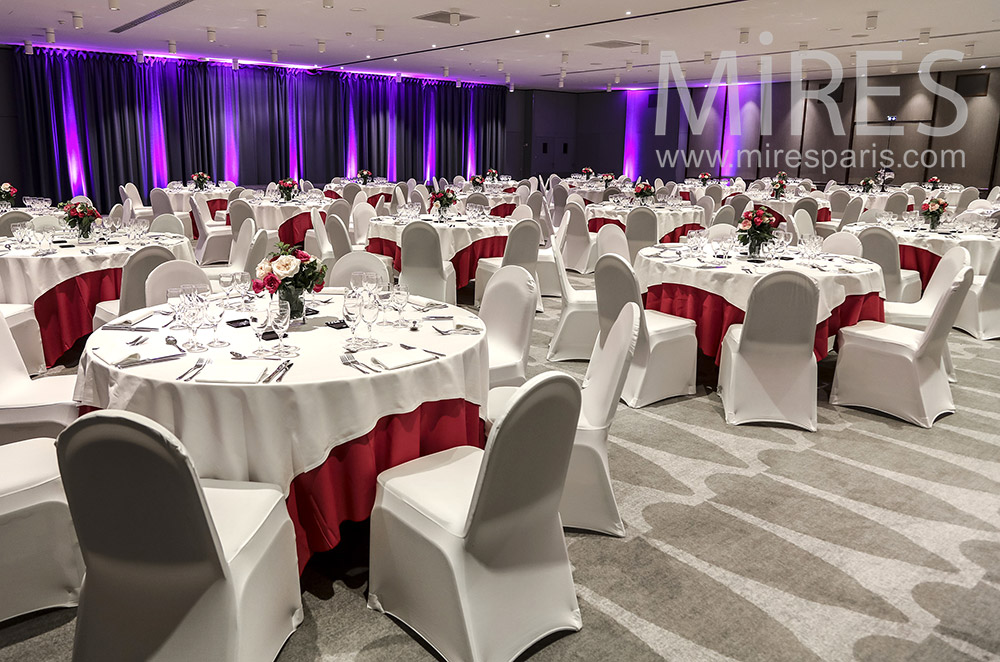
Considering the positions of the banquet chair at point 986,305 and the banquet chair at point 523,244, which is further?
the banquet chair at point 986,305

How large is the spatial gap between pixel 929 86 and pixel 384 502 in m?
17.7

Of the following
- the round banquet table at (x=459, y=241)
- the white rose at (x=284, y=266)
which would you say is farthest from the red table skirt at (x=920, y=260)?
the white rose at (x=284, y=266)

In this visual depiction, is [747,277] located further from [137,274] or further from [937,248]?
[137,274]

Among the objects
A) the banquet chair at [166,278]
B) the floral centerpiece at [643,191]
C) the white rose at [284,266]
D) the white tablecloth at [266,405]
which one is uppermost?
the floral centerpiece at [643,191]

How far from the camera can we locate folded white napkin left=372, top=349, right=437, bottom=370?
2.68m

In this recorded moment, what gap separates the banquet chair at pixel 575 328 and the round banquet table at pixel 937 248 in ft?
10.7

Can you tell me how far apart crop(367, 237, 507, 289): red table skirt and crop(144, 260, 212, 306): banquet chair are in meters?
3.27

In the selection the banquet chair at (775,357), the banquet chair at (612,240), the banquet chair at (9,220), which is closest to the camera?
the banquet chair at (775,357)

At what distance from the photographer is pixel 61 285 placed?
5059mm

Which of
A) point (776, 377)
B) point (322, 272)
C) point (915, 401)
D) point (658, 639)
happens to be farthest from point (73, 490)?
point (915, 401)

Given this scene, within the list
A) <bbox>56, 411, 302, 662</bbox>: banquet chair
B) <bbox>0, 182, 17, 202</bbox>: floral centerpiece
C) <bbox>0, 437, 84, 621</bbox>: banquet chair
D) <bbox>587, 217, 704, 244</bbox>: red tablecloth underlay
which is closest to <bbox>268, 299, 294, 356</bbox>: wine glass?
<bbox>56, 411, 302, 662</bbox>: banquet chair

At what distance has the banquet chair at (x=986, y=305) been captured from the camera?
667 cm

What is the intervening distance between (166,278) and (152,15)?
25.5 feet

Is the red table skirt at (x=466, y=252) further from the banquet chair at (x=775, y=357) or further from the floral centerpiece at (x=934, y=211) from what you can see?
the floral centerpiece at (x=934, y=211)
